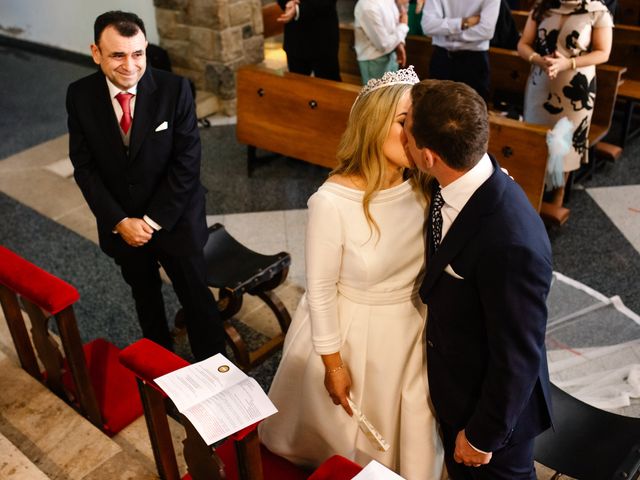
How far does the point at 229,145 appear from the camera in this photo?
18.4ft

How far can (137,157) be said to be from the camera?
8.61ft

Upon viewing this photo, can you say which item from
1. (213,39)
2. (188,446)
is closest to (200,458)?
(188,446)

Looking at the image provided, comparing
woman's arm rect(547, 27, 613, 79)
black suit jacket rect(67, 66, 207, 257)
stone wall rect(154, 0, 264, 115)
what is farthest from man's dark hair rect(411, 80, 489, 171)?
stone wall rect(154, 0, 264, 115)

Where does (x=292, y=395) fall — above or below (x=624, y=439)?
above

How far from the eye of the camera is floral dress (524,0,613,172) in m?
3.76

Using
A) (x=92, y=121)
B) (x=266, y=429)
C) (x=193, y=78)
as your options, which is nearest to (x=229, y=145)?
(x=193, y=78)

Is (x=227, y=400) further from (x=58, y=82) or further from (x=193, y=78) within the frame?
(x=58, y=82)

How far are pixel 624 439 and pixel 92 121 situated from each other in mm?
2100

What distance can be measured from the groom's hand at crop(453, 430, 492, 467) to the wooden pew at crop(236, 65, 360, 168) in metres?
2.88

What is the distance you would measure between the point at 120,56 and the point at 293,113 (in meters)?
2.29

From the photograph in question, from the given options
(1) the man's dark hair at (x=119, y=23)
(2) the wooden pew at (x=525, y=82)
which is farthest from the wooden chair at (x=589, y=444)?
(2) the wooden pew at (x=525, y=82)

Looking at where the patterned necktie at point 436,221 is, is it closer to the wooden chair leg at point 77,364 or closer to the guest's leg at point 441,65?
the wooden chair leg at point 77,364

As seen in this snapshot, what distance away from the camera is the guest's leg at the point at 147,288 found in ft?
9.35

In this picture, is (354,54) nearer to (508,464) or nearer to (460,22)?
(460,22)
